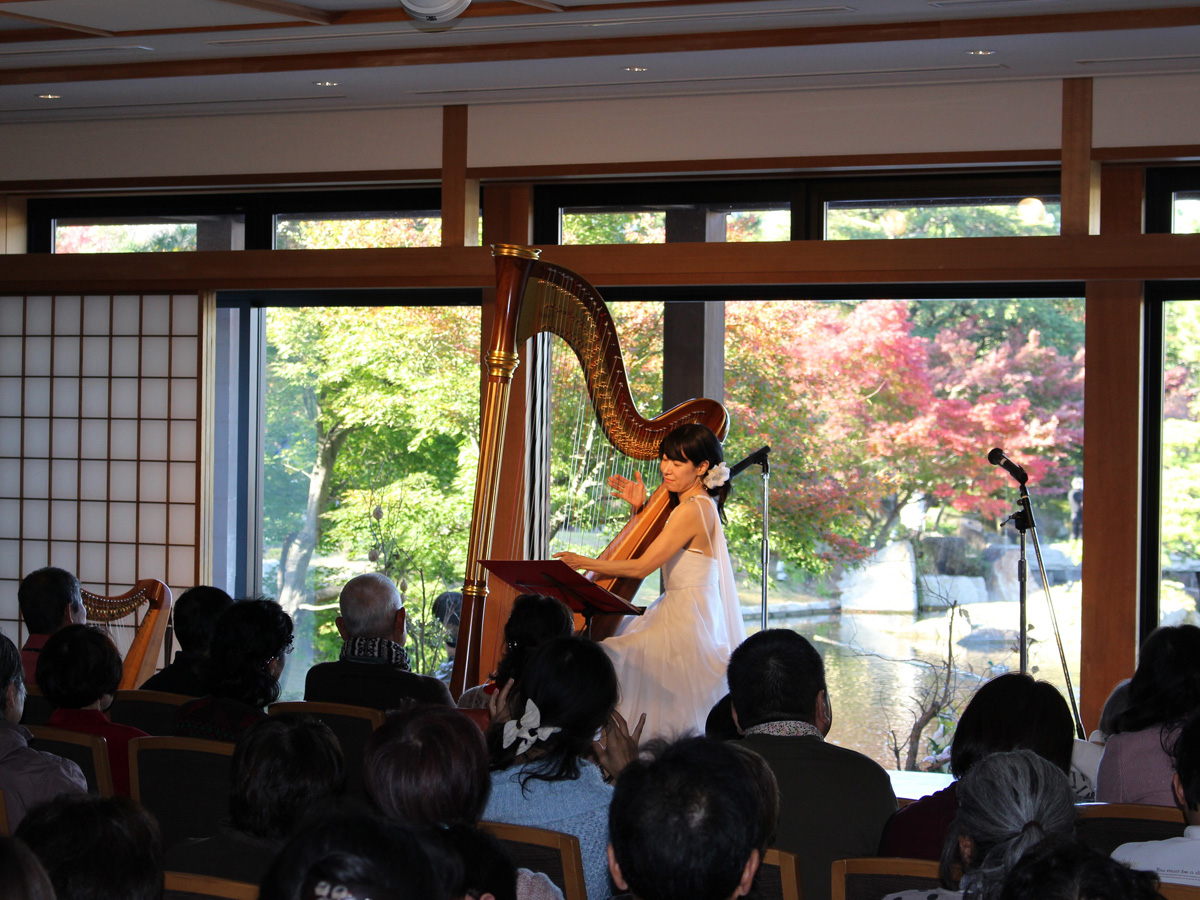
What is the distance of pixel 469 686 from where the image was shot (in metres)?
3.77

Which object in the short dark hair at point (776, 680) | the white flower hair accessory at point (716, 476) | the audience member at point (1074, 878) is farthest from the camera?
the white flower hair accessory at point (716, 476)

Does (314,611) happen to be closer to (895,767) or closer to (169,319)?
(169,319)

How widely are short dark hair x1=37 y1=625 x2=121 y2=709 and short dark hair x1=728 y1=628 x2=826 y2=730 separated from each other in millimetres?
1503

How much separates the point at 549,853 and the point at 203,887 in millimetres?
529

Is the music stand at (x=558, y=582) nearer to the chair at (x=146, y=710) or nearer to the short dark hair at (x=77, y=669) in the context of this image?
the chair at (x=146, y=710)

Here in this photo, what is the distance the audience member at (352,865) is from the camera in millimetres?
1023

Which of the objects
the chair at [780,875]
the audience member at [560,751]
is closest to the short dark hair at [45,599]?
the audience member at [560,751]

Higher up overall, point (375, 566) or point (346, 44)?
point (346, 44)

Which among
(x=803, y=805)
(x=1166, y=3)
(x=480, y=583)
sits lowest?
(x=803, y=805)

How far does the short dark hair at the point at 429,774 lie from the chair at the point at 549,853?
92 millimetres

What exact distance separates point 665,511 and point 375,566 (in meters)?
2.62

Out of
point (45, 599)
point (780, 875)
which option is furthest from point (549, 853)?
point (45, 599)

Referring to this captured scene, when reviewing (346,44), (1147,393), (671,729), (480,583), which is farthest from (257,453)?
(1147,393)

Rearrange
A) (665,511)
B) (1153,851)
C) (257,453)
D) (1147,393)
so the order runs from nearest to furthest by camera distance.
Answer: (1153,851)
(665,511)
(1147,393)
(257,453)
